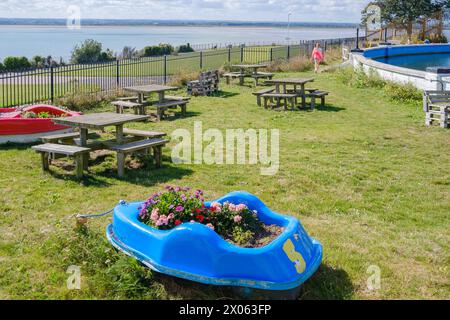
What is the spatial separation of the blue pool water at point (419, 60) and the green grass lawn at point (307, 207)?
2119cm

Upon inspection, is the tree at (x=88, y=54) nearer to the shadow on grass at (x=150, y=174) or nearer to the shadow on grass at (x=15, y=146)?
the shadow on grass at (x=15, y=146)

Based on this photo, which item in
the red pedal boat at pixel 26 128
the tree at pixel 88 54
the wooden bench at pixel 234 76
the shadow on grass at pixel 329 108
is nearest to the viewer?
the red pedal boat at pixel 26 128

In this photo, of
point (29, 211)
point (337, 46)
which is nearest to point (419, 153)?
point (29, 211)

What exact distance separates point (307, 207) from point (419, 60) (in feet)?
102

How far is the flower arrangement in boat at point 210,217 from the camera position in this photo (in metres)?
5.28

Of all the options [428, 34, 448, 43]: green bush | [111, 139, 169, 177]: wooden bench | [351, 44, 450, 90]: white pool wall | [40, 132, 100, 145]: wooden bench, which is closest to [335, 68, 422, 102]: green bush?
[351, 44, 450, 90]: white pool wall

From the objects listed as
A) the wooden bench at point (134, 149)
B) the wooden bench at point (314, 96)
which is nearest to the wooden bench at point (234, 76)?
the wooden bench at point (314, 96)

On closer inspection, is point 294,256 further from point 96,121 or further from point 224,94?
point 224,94

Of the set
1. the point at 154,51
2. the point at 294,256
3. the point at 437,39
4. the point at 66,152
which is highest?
the point at 437,39

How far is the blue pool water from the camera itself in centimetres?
3321

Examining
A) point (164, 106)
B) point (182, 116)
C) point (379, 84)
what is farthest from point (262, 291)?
point (379, 84)

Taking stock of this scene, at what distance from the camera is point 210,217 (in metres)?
5.46

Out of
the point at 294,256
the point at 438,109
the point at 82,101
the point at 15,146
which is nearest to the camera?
the point at 294,256

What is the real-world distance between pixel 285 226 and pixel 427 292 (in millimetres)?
1409
